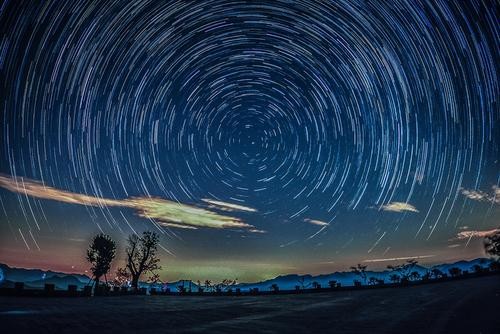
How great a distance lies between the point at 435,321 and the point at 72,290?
33909 mm

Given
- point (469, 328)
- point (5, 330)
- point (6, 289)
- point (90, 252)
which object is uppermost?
point (90, 252)

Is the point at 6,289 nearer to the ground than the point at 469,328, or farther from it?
farther from it

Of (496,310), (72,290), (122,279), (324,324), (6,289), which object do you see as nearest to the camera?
(324,324)

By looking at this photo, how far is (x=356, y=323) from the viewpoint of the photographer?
42.5ft

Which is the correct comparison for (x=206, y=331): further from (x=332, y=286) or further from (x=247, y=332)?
(x=332, y=286)

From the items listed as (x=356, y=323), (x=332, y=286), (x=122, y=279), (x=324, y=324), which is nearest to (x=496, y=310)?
(x=356, y=323)

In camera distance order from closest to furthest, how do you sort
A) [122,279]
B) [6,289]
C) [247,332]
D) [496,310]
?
[247,332]
[496,310]
[6,289]
[122,279]

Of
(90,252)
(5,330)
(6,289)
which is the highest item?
(90,252)

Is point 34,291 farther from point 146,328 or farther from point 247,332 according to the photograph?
point 247,332

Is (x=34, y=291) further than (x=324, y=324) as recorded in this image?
Yes

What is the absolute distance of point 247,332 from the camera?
432 inches

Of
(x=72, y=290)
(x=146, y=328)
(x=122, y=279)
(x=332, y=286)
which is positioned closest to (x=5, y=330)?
(x=146, y=328)

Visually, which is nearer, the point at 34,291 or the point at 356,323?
the point at 356,323

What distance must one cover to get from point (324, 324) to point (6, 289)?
26.8 meters
